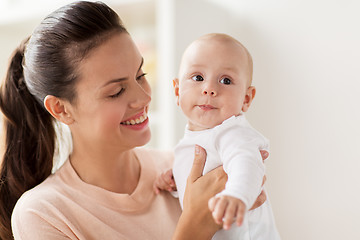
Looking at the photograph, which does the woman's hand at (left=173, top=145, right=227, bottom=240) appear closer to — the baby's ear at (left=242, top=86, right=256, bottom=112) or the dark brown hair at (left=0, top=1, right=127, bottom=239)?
the baby's ear at (left=242, top=86, right=256, bottom=112)

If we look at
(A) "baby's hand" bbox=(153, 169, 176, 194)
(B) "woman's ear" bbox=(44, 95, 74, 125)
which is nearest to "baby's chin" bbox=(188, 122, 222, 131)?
(A) "baby's hand" bbox=(153, 169, 176, 194)

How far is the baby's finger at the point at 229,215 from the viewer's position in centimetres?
94

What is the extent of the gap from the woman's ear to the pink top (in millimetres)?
174

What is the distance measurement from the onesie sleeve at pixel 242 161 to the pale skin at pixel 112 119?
124mm

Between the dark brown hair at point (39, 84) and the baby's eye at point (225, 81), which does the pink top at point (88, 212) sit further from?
the baby's eye at point (225, 81)

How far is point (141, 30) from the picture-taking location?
2820mm

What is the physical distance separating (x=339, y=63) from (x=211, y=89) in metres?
0.81

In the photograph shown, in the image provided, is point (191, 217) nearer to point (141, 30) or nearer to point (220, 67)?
point (220, 67)

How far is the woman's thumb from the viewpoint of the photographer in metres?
1.35

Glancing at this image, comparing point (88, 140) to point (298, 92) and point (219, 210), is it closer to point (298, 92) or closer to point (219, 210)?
point (219, 210)

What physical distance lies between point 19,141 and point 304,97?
1.27 metres

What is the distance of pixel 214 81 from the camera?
4.37ft

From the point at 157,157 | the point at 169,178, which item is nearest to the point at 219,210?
the point at 169,178

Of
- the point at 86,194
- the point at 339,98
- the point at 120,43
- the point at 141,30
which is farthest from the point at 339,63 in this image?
the point at 141,30
